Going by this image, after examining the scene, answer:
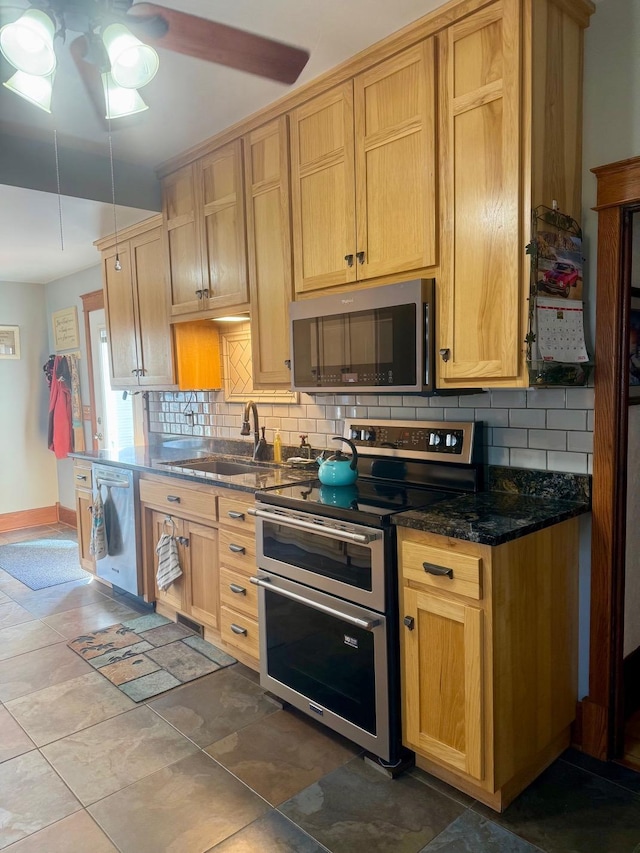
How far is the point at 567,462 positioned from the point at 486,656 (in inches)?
31.2

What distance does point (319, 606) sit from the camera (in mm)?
2230

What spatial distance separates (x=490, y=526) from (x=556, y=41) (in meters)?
1.58

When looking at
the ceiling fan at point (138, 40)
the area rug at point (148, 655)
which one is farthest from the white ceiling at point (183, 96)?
the area rug at point (148, 655)

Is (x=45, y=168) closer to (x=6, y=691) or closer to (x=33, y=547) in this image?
(x=6, y=691)

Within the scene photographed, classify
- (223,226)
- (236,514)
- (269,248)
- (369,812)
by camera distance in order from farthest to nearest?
1. (223,226)
2. (269,248)
3. (236,514)
4. (369,812)

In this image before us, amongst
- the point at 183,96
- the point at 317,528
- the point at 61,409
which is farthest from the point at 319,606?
the point at 61,409

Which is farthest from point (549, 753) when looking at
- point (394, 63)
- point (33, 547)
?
point (33, 547)

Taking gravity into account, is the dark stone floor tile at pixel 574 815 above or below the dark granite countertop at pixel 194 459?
below

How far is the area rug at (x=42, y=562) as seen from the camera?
4336 millimetres

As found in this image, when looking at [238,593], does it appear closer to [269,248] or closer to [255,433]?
[255,433]

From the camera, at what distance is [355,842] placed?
176 cm

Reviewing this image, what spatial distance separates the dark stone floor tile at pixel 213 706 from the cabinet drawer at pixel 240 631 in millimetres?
146

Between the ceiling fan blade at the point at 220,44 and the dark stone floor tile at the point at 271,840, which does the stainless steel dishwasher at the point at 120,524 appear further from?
the ceiling fan blade at the point at 220,44

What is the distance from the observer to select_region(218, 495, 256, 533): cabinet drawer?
2674 millimetres
